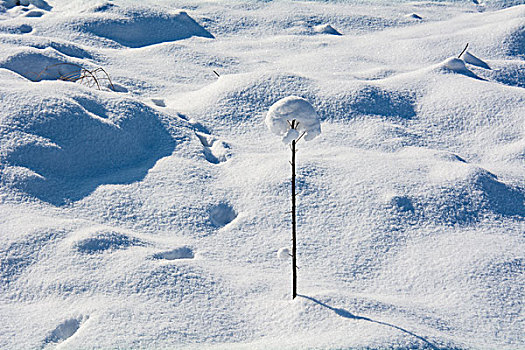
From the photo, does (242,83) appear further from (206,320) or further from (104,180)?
(206,320)

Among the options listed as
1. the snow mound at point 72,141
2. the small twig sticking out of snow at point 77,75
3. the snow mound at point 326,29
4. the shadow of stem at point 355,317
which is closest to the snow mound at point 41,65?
the small twig sticking out of snow at point 77,75

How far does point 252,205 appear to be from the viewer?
3.87m

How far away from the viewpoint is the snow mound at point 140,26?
7.14m

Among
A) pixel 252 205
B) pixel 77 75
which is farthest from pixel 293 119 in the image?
pixel 77 75

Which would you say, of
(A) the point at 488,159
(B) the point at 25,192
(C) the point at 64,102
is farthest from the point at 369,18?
(B) the point at 25,192

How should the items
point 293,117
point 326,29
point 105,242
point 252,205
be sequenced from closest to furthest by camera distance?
point 293,117 → point 105,242 → point 252,205 → point 326,29

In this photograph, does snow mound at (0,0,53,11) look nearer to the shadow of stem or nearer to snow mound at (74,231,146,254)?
snow mound at (74,231,146,254)

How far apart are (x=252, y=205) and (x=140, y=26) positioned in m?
4.34

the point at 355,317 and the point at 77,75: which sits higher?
the point at 77,75

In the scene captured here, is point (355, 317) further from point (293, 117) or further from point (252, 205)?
point (252, 205)

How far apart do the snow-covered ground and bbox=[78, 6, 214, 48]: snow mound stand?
794mm

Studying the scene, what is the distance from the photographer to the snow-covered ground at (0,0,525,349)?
290cm

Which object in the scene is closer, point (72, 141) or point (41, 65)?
point (72, 141)

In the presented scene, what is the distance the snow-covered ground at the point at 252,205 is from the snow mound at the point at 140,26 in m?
0.79
